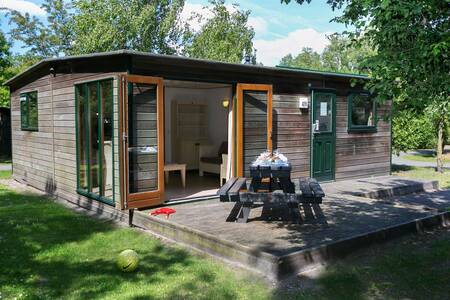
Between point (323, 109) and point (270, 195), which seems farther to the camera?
point (323, 109)

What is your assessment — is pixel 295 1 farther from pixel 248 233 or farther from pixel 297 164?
pixel 297 164

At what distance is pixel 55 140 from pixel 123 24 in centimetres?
1660

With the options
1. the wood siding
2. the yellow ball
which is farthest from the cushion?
the yellow ball

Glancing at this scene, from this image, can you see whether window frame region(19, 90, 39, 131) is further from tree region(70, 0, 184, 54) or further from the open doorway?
tree region(70, 0, 184, 54)

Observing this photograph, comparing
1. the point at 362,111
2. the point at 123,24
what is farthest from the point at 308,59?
the point at 362,111

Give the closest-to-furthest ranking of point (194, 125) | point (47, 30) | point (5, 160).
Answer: point (194, 125) → point (5, 160) → point (47, 30)

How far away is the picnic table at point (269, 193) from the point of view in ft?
15.7

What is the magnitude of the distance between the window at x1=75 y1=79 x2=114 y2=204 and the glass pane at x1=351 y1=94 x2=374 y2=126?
5320mm

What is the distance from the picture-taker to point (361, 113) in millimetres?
9391

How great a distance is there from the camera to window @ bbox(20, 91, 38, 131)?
8688mm

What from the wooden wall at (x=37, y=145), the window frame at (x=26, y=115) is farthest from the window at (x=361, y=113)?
the window frame at (x=26, y=115)

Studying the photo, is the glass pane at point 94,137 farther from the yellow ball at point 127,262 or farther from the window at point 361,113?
the window at point 361,113

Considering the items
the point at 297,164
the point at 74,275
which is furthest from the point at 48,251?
the point at 297,164

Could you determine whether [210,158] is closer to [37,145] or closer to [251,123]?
[251,123]
